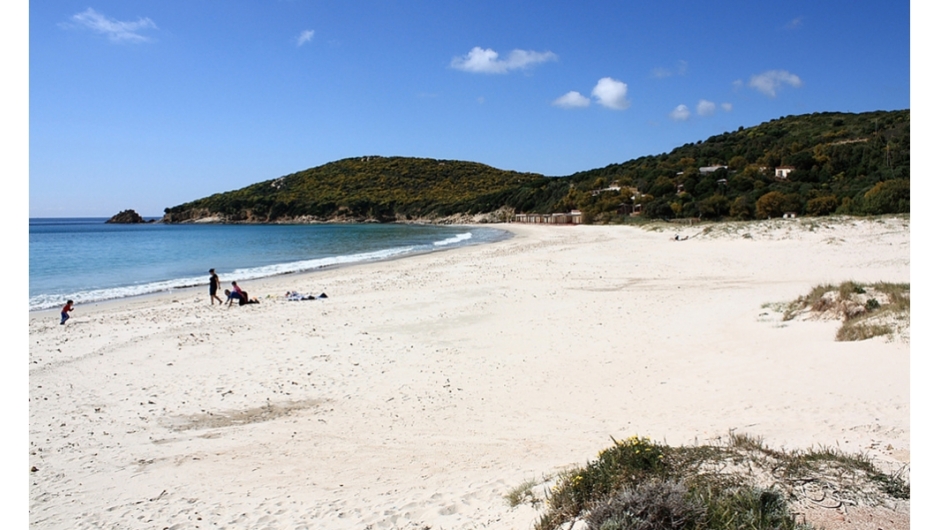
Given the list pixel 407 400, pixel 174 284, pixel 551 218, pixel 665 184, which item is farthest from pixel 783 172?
pixel 407 400

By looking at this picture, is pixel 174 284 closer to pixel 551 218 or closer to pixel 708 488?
pixel 708 488

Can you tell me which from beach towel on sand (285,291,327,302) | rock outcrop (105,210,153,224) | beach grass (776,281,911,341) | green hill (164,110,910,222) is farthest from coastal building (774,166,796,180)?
rock outcrop (105,210,153,224)

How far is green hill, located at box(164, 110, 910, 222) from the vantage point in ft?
145

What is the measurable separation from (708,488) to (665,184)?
206 feet

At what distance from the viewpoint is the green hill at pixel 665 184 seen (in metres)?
44.2

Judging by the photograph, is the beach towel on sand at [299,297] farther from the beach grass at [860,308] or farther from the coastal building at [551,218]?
the coastal building at [551,218]

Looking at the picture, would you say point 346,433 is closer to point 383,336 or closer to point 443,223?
point 383,336

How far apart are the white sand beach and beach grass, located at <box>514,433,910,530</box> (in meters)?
0.54

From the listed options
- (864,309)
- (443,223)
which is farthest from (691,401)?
(443,223)

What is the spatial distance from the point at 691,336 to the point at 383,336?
536 centimetres

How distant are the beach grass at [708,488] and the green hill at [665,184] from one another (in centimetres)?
3547

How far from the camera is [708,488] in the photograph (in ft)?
10.0

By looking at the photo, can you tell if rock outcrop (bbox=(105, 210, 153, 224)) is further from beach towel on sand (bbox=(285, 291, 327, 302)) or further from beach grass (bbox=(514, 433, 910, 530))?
beach grass (bbox=(514, 433, 910, 530))

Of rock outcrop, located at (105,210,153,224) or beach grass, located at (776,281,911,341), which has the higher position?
rock outcrop, located at (105,210,153,224)
